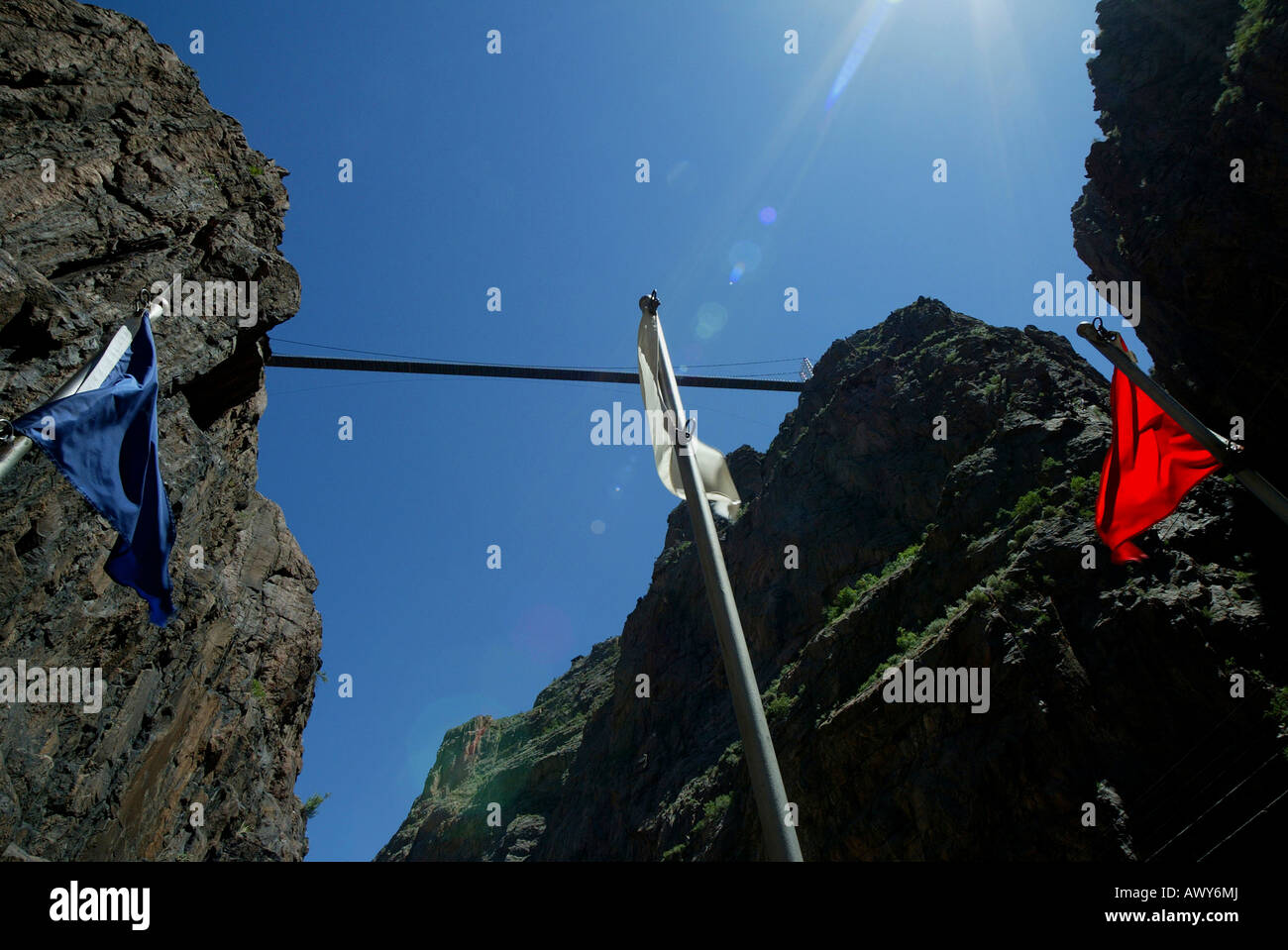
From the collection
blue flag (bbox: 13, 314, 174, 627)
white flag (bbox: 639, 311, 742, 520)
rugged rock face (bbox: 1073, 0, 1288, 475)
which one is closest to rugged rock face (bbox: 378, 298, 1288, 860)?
rugged rock face (bbox: 1073, 0, 1288, 475)

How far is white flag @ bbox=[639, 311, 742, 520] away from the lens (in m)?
6.86

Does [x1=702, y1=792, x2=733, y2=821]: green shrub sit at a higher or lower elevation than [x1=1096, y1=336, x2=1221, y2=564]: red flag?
lower

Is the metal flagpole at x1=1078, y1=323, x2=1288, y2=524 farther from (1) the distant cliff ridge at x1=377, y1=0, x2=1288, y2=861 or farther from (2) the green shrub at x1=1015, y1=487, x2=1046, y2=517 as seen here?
(2) the green shrub at x1=1015, y1=487, x2=1046, y2=517

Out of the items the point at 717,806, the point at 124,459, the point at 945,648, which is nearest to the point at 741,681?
the point at 124,459

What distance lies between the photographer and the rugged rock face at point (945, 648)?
62.1 ft

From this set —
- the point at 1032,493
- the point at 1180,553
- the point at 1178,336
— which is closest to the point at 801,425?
the point at 1032,493

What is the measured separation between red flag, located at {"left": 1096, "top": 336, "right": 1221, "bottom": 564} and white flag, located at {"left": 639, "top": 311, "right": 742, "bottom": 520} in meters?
5.50

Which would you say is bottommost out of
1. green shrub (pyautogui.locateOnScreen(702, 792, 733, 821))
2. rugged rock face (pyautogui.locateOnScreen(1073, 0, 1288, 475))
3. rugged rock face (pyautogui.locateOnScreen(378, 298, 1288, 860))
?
green shrub (pyautogui.locateOnScreen(702, 792, 733, 821))

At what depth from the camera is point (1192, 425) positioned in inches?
335

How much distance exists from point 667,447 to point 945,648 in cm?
2029

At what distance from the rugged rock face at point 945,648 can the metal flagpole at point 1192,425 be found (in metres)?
12.1

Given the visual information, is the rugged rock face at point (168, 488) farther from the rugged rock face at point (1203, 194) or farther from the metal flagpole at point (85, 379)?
the rugged rock face at point (1203, 194)

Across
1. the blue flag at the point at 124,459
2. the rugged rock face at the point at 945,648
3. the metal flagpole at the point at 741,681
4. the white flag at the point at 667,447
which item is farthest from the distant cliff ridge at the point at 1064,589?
the blue flag at the point at 124,459
